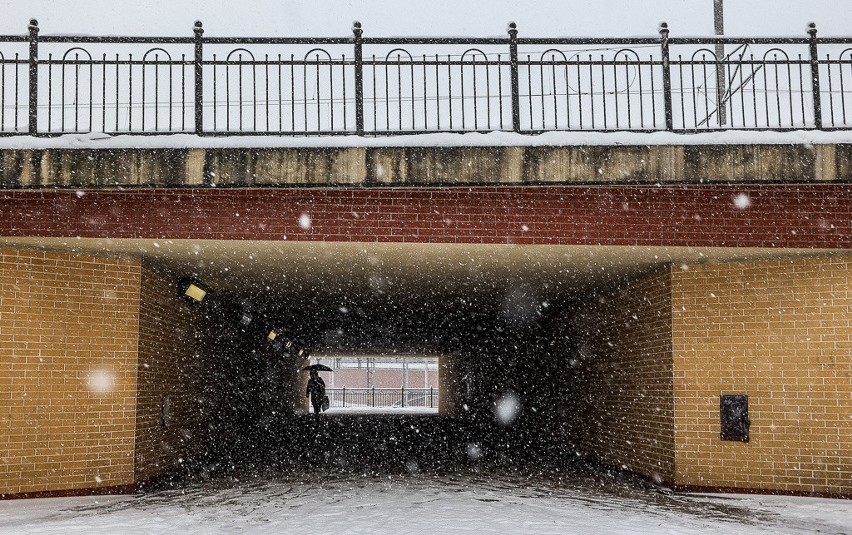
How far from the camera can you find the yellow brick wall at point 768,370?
8.88 m

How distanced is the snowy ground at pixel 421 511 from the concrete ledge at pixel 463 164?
3221 millimetres

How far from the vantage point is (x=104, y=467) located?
29.7 ft

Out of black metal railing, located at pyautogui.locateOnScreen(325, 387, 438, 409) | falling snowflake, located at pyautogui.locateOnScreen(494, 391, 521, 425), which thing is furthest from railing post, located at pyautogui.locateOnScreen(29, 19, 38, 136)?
black metal railing, located at pyautogui.locateOnScreen(325, 387, 438, 409)

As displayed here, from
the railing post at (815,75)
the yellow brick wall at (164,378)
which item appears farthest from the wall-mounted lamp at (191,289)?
the railing post at (815,75)

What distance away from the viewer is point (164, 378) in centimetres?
1058

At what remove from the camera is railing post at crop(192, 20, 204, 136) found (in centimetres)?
833

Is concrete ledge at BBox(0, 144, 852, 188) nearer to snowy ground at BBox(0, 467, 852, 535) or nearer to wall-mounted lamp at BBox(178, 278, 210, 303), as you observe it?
wall-mounted lamp at BBox(178, 278, 210, 303)

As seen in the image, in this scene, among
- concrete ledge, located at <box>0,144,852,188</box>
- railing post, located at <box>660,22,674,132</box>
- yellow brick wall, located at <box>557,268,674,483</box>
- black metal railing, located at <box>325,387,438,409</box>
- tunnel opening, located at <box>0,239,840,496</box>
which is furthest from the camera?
black metal railing, located at <box>325,387,438,409</box>

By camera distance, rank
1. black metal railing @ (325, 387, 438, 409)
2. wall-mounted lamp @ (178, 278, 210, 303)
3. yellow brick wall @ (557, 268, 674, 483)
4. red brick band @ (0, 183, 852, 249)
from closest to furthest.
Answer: red brick band @ (0, 183, 852, 249)
yellow brick wall @ (557, 268, 674, 483)
wall-mounted lamp @ (178, 278, 210, 303)
black metal railing @ (325, 387, 438, 409)

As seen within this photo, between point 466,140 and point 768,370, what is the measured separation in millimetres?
4458

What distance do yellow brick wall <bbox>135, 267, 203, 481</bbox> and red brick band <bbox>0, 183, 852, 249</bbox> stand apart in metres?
1.65

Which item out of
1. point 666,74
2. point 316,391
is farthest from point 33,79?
point 316,391

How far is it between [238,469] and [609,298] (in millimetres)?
6121

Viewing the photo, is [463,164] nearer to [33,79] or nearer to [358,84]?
[358,84]
